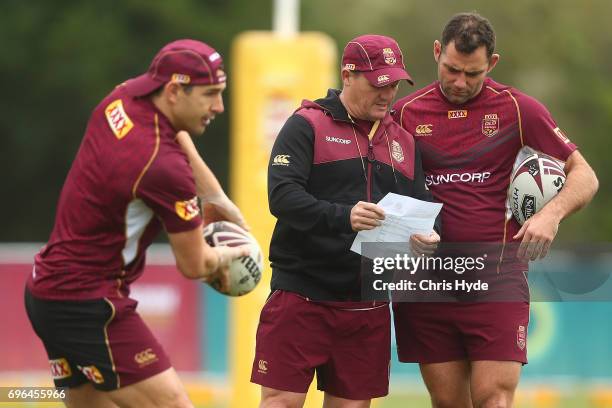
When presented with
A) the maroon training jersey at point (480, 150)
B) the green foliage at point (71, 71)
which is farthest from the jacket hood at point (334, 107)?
the green foliage at point (71, 71)

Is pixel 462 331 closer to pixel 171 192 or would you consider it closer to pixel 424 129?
pixel 424 129

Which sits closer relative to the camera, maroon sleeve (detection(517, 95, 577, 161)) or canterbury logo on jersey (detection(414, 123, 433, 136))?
maroon sleeve (detection(517, 95, 577, 161))

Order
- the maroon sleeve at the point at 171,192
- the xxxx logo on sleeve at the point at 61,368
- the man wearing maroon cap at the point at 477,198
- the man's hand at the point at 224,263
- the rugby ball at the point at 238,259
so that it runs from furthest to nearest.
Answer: the man wearing maroon cap at the point at 477,198 < the rugby ball at the point at 238,259 < the man's hand at the point at 224,263 < the xxxx logo on sleeve at the point at 61,368 < the maroon sleeve at the point at 171,192

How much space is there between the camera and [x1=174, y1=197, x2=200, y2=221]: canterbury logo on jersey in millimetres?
5875

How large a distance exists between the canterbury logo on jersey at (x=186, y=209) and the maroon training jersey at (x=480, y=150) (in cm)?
160

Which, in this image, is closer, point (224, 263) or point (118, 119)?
point (118, 119)

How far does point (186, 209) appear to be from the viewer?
5.91 metres

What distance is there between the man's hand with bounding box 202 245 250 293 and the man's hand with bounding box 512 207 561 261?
1.45 metres

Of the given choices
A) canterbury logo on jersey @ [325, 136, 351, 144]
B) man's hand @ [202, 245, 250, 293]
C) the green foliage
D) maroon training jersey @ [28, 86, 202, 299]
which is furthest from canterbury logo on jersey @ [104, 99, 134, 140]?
the green foliage

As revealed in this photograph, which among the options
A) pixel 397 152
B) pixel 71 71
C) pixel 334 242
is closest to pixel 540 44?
pixel 71 71

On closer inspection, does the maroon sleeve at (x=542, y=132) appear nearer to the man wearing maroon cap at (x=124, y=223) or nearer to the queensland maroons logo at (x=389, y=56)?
the queensland maroons logo at (x=389, y=56)

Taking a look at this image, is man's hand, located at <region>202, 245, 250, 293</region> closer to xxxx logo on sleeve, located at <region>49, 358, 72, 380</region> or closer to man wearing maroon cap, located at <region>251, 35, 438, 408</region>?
man wearing maroon cap, located at <region>251, 35, 438, 408</region>

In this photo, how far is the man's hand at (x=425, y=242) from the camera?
6.61m

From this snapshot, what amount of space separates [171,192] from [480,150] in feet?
6.28
